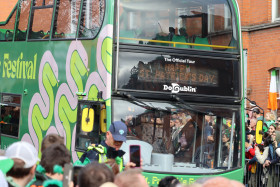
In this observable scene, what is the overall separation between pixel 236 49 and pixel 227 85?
0.70m

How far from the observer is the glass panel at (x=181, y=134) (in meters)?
11.6

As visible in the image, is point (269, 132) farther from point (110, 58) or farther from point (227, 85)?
point (110, 58)

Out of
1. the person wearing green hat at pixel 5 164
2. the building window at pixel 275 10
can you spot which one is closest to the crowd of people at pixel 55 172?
the person wearing green hat at pixel 5 164

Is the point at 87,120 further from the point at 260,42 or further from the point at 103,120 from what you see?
the point at 260,42

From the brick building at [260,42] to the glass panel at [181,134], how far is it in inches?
452

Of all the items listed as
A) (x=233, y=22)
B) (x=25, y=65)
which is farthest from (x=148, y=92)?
(x=25, y=65)

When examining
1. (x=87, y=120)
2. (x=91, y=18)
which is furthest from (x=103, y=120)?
(x=91, y=18)

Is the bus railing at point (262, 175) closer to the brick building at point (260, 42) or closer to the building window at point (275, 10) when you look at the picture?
the brick building at point (260, 42)

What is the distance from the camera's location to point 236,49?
12531mm

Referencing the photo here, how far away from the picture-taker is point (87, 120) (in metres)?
11.4

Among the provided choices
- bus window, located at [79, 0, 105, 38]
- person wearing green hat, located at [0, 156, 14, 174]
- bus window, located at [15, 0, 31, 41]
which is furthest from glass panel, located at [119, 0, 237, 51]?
person wearing green hat, located at [0, 156, 14, 174]

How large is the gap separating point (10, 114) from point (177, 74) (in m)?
4.45

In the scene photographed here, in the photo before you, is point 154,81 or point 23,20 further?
point 23,20

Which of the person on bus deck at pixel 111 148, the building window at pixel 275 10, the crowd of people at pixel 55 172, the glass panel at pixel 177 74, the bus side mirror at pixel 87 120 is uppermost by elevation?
the building window at pixel 275 10
